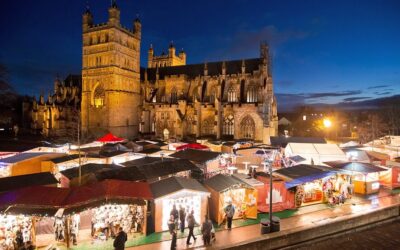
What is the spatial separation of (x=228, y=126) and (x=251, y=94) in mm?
6846

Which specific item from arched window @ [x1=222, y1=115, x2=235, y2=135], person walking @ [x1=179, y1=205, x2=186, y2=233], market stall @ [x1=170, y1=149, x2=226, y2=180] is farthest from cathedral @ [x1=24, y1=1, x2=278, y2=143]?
person walking @ [x1=179, y1=205, x2=186, y2=233]

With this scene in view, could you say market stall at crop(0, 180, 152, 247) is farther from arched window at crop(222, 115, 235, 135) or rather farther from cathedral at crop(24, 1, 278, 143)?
arched window at crop(222, 115, 235, 135)

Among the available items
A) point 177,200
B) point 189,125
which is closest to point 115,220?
point 177,200

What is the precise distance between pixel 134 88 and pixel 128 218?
38.3 metres

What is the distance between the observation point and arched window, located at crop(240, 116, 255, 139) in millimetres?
39259

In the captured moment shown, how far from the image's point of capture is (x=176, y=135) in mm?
41469

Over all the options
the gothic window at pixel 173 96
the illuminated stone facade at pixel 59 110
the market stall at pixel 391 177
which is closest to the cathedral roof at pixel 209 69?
the gothic window at pixel 173 96

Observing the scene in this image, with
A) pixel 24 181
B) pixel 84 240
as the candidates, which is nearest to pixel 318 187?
pixel 84 240

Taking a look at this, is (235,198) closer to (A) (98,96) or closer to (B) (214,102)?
(B) (214,102)

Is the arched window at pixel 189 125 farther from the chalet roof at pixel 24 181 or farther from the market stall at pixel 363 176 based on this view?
the chalet roof at pixel 24 181

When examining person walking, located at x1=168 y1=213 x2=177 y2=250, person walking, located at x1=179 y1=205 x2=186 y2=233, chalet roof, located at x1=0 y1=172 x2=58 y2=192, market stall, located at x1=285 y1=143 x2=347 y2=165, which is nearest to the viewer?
person walking, located at x1=168 y1=213 x2=177 y2=250

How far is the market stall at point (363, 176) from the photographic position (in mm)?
17016

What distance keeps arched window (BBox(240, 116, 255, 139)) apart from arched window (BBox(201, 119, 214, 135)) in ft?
16.4

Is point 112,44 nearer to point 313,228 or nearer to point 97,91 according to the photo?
point 97,91
